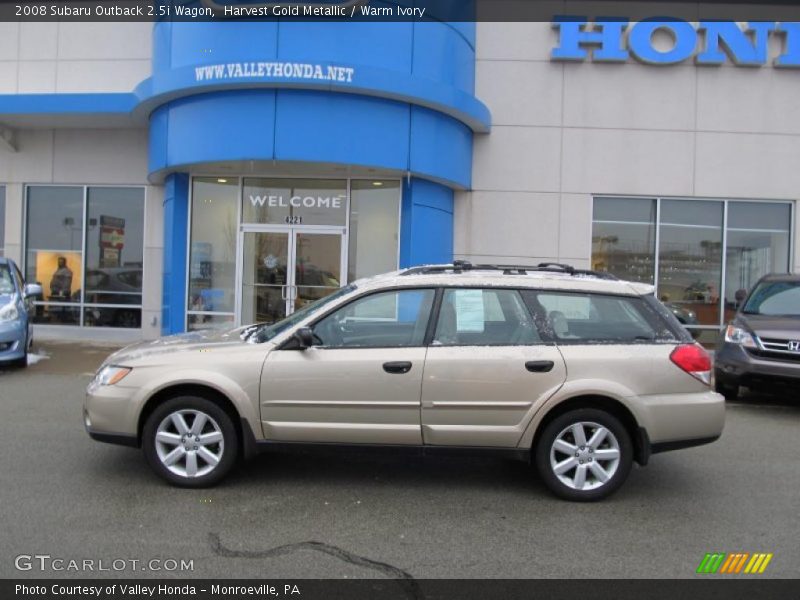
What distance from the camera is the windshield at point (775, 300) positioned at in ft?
28.3

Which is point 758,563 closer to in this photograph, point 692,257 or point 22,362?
point 22,362

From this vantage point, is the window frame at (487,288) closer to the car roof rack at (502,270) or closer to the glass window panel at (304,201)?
the car roof rack at (502,270)

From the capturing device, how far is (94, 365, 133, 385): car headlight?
15.4 ft

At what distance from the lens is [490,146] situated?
12.8 meters

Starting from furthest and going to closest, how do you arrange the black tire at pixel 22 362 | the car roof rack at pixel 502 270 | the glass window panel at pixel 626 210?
1. the glass window panel at pixel 626 210
2. the black tire at pixel 22 362
3. the car roof rack at pixel 502 270

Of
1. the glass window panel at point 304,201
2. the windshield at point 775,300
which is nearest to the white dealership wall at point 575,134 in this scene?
the glass window panel at point 304,201

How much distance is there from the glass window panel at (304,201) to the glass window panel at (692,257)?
6.62m

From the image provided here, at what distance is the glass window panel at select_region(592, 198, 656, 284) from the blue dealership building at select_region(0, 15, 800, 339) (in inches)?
1.5

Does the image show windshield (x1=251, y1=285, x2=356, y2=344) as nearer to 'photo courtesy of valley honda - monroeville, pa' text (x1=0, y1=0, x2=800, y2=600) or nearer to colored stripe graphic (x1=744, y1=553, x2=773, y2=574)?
'photo courtesy of valley honda - monroeville, pa' text (x1=0, y1=0, x2=800, y2=600)

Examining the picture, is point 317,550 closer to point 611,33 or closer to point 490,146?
point 490,146

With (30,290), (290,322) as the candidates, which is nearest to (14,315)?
(30,290)

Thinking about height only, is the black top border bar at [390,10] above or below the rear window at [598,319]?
above

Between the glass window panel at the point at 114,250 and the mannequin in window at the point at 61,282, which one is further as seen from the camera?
→ the mannequin in window at the point at 61,282

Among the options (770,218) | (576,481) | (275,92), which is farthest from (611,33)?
(576,481)
